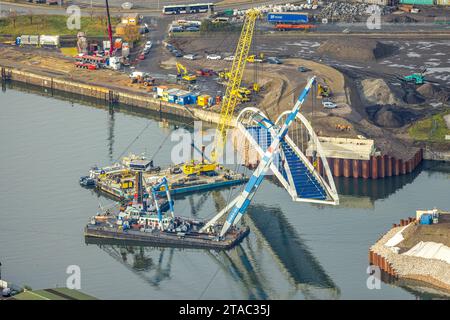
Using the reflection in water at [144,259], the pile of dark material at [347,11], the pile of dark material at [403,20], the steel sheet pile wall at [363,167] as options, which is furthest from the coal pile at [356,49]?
the reflection in water at [144,259]

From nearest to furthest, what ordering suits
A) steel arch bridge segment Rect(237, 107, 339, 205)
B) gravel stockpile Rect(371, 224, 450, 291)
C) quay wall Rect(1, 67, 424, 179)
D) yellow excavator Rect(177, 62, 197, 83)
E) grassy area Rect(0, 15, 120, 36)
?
gravel stockpile Rect(371, 224, 450, 291) < steel arch bridge segment Rect(237, 107, 339, 205) < quay wall Rect(1, 67, 424, 179) < yellow excavator Rect(177, 62, 197, 83) < grassy area Rect(0, 15, 120, 36)

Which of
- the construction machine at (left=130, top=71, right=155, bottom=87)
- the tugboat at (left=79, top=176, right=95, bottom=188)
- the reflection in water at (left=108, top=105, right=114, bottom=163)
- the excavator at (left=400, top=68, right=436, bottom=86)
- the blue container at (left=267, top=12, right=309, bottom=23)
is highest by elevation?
the blue container at (left=267, top=12, right=309, bottom=23)

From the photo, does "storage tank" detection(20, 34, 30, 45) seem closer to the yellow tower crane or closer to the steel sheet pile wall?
the yellow tower crane

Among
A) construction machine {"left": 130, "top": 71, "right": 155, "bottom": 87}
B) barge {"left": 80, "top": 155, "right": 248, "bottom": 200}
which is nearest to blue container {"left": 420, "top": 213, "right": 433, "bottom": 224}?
barge {"left": 80, "top": 155, "right": 248, "bottom": 200}

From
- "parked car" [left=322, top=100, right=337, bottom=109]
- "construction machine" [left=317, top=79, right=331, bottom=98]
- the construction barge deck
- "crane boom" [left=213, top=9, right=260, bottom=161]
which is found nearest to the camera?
the construction barge deck

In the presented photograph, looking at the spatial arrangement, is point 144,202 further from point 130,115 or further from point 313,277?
point 130,115

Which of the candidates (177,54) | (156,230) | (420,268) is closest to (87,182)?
(156,230)

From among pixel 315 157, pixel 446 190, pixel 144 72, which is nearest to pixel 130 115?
pixel 144 72
